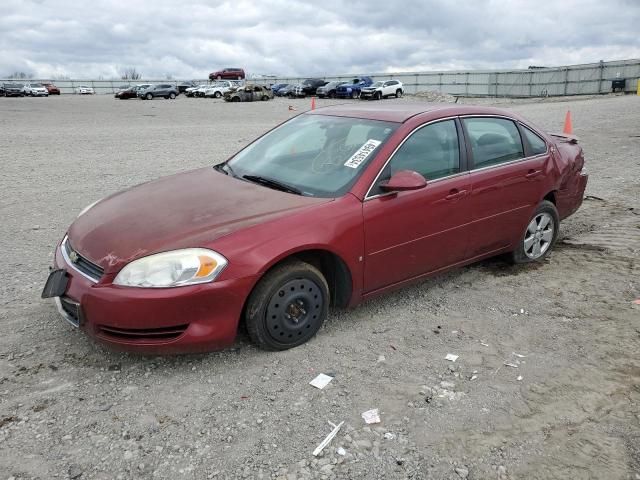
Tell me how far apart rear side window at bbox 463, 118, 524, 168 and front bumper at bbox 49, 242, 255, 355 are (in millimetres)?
2351

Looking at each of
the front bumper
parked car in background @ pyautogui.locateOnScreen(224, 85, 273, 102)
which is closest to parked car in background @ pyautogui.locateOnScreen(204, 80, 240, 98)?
parked car in background @ pyautogui.locateOnScreen(224, 85, 273, 102)

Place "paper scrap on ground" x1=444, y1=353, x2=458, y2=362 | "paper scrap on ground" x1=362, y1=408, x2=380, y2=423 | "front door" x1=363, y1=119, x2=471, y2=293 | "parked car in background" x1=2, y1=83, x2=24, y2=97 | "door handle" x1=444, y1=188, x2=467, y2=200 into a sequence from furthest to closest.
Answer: "parked car in background" x1=2, y1=83, x2=24, y2=97 → "door handle" x1=444, y1=188, x2=467, y2=200 → "front door" x1=363, y1=119, x2=471, y2=293 → "paper scrap on ground" x1=444, y1=353, x2=458, y2=362 → "paper scrap on ground" x1=362, y1=408, x2=380, y2=423

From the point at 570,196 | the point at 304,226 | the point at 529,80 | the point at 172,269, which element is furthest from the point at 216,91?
the point at 172,269

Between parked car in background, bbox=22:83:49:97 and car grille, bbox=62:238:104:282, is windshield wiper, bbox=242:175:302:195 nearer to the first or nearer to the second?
car grille, bbox=62:238:104:282

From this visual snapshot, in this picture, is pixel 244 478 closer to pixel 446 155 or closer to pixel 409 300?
pixel 409 300

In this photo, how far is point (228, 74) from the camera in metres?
64.1

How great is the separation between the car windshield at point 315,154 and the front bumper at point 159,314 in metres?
1.03

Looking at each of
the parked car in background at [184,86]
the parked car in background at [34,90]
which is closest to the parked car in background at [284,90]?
the parked car in background at [184,86]

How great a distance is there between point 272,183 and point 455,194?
141cm

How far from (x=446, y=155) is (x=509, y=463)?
2.43 metres

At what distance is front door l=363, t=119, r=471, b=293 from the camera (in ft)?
12.5

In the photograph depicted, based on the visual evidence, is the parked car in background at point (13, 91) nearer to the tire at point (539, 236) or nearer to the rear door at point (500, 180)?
the rear door at point (500, 180)

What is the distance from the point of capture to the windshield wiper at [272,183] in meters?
3.87

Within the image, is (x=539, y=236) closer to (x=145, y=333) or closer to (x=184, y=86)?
(x=145, y=333)
